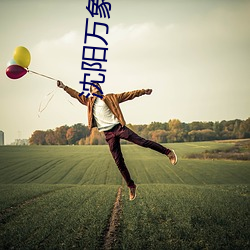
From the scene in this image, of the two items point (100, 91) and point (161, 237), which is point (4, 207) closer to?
point (161, 237)

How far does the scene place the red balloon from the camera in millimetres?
5984

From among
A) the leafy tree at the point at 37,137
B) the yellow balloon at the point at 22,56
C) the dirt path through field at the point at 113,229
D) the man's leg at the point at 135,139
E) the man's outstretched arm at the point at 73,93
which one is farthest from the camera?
the leafy tree at the point at 37,137

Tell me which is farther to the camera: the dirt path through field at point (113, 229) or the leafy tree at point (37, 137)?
the leafy tree at point (37, 137)

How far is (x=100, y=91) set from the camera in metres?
5.39

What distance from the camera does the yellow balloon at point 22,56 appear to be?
5.98 metres

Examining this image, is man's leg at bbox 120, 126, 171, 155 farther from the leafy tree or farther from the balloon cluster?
the leafy tree

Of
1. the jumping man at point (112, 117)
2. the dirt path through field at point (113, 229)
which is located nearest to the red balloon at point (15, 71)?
the jumping man at point (112, 117)

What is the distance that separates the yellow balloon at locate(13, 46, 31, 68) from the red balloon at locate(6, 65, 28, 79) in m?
0.09

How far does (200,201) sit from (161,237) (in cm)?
494

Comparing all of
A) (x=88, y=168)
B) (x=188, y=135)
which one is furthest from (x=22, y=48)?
(x=188, y=135)

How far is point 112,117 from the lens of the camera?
5.42 meters

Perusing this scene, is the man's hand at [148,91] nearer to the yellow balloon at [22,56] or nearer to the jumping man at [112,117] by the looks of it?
the jumping man at [112,117]

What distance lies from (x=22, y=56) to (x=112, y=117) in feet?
7.79

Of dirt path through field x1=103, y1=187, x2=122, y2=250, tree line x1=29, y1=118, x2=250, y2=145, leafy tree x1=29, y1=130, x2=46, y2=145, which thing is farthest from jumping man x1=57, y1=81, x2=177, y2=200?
leafy tree x1=29, y1=130, x2=46, y2=145
